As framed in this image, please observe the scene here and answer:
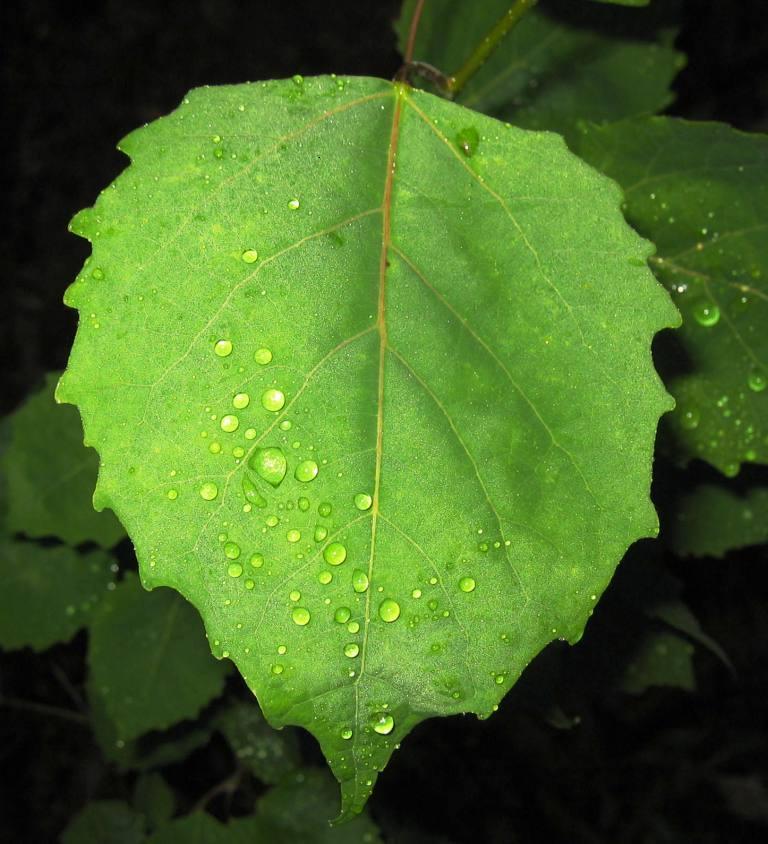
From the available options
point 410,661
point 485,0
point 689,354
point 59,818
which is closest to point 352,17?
point 485,0

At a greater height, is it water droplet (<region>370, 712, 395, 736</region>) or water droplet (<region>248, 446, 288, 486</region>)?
water droplet (<region>248, 446, 288, 486</region>)

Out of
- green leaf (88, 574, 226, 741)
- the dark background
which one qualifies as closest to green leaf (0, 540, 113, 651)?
green leaf (88, 574, 226, 741)

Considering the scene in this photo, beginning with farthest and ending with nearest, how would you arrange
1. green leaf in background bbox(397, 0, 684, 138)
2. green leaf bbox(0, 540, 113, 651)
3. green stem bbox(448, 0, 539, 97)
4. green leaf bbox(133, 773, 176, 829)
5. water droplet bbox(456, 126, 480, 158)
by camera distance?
green leaf bbox(133, 773, 176, 829) → green leaf bbox(0, 540, 113, 651) → green leaf in background bbox(397, 0, 684, 138) → green stem bbox(448, 0, 539, 97) → water droplet bbox(456, 126, 480, 158)

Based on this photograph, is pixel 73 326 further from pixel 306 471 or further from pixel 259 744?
pixel 306 471

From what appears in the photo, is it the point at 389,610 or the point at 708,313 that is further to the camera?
the point at 708,313

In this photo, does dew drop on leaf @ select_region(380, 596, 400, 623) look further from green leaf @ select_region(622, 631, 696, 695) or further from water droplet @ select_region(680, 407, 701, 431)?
green leaf @ select_region(622, 631, 696, 695)

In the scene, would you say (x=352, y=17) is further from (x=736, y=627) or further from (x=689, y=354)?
(x=736, y=627)

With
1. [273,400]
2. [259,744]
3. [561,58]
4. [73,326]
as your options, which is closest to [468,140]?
[273,400]
